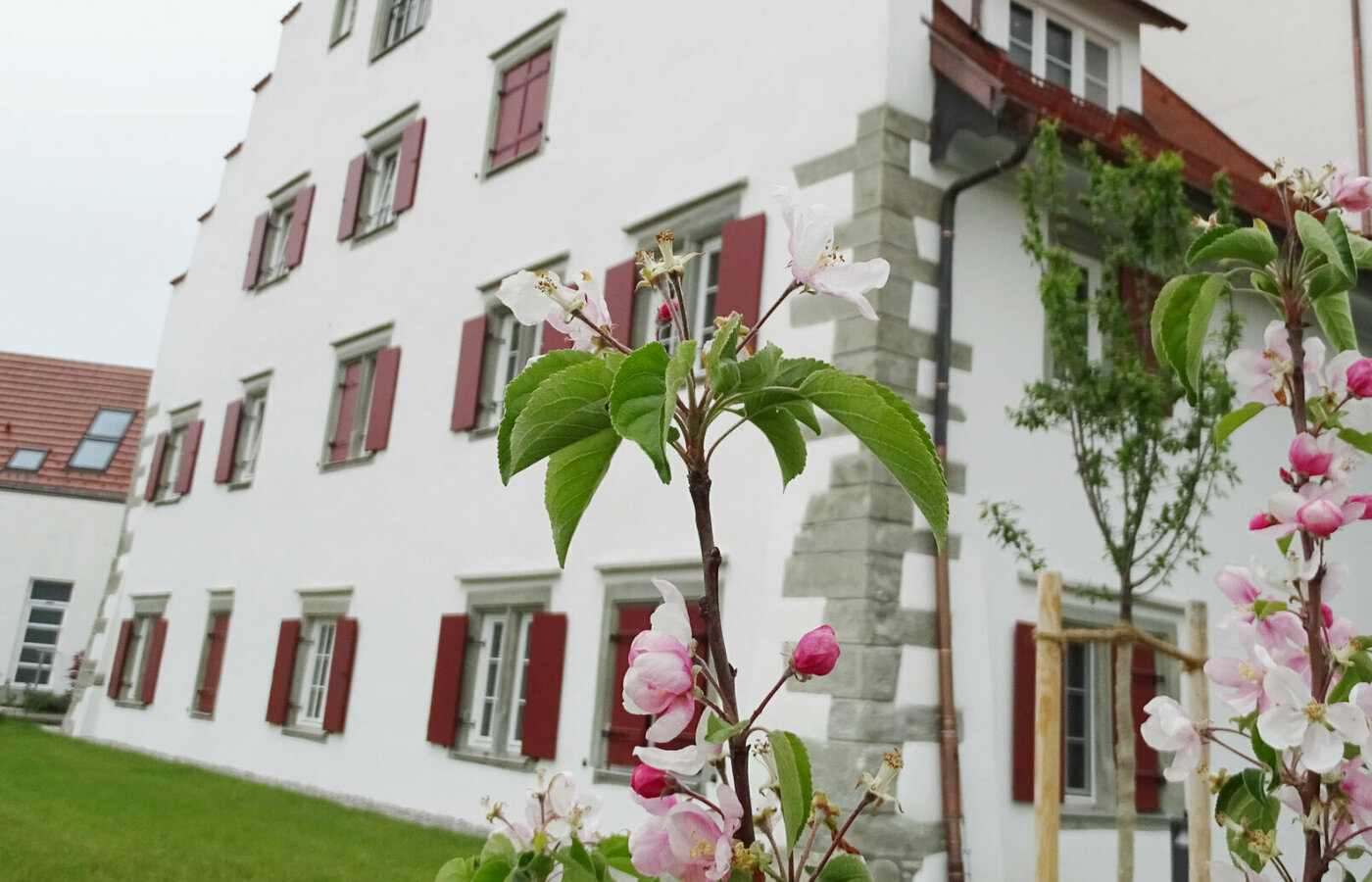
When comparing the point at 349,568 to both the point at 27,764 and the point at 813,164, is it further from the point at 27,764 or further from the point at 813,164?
the point at 813,164

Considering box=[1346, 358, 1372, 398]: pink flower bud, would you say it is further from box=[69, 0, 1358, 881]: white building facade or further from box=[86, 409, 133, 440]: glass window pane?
box=[86, 409, 133, 440]: glass window pane

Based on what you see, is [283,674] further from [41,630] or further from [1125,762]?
[41,630]

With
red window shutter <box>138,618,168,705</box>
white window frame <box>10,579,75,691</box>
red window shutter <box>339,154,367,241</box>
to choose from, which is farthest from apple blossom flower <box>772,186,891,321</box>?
white window frame <box>10,579,75,691</box>

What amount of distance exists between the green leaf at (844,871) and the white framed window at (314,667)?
35.3ft

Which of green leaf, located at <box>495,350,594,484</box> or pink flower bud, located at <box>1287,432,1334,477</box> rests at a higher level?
pink flower bud, located at <box>1287,432,1334,477</box>

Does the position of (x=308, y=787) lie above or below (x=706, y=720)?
below

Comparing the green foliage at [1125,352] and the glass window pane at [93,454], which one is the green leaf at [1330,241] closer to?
the green foliage at [1125,352]

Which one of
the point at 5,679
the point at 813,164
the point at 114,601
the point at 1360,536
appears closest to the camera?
the point at 813,164

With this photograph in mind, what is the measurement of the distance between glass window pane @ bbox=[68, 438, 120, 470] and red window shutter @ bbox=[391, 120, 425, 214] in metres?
12.2

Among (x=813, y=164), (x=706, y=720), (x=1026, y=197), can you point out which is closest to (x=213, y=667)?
(x=813, y=164)

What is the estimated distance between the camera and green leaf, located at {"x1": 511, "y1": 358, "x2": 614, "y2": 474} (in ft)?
3.16

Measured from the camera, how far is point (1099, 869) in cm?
705

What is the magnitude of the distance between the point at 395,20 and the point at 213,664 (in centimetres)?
739

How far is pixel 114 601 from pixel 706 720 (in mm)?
16400
